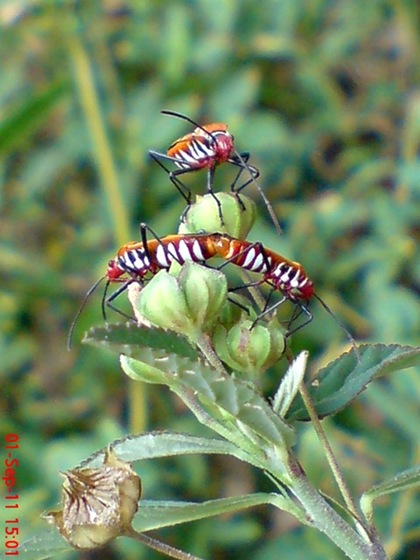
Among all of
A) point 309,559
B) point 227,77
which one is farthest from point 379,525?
point 227,77

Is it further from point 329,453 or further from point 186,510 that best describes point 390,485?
point 186,510

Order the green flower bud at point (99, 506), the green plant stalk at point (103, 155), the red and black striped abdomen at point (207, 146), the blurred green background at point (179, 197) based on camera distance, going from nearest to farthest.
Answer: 1. the green flower bud at point (99, 506)
2. the red and black striped abdomen at point (207, 146)
3. the blurred green background at point (179, 197)
4. the green plant stalk at point (103, 155)

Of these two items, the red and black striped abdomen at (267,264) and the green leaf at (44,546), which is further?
the red and black striped abdomen at (267,264)

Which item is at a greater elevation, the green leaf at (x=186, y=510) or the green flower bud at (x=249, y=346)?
the green flower bud at (x=249, y=346)

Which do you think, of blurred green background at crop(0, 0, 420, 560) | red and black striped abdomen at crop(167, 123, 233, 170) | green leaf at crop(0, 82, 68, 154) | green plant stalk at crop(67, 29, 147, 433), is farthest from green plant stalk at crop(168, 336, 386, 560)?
green leaf at crop(0, 82, 68, 154)

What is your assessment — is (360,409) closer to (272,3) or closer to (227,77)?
(227,77)

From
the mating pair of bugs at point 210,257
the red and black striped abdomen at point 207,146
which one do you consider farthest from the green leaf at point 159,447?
the red and black striped abdomen at point 207,146

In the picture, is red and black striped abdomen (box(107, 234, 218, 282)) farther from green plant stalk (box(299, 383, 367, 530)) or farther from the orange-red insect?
green plant stalk (box(299, 383, 367, 530))

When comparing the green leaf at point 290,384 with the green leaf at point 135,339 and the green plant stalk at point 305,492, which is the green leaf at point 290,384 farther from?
the green leaf at point 135,339
